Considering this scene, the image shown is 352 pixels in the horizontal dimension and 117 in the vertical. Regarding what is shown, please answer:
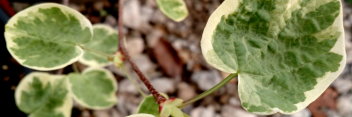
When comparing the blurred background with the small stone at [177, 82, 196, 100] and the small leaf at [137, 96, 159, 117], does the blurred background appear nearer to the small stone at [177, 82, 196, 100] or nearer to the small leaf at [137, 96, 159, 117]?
the small stone at [177, 82, 196, 100]

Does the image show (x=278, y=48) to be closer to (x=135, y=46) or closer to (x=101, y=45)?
(x=101, y=45)

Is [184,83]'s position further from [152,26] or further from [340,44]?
[340,44]

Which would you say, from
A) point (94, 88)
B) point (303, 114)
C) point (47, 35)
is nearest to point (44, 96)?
point (94, 88)

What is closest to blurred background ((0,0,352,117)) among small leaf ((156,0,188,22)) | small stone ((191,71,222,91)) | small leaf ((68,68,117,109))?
small stone ((191,71,222,91))

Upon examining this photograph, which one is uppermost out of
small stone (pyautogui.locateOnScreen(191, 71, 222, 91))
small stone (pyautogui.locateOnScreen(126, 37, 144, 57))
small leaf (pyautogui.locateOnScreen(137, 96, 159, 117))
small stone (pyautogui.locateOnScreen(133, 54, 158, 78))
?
small leaf (pyautogui.locateOnScreen(137, 96, 159, 117))

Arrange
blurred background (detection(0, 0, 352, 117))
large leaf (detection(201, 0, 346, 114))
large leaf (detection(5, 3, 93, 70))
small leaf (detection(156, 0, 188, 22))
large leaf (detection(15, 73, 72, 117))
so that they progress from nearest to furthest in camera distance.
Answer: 1. large leaf (detection(201, 0, 346, 114))
2. large leaf (detection(5, 3, 93, 70))
3. small leaf (detection(156, 0, 188, 22))
4. large leaf (detection(15, 73, 72, 117))
5. blurred background (detection(0, 0, 352, 117))

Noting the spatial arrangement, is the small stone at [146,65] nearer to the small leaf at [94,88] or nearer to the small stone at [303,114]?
the small leaf at [94,88]

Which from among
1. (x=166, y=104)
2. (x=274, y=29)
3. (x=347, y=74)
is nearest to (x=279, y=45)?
(x=274, y=29)
